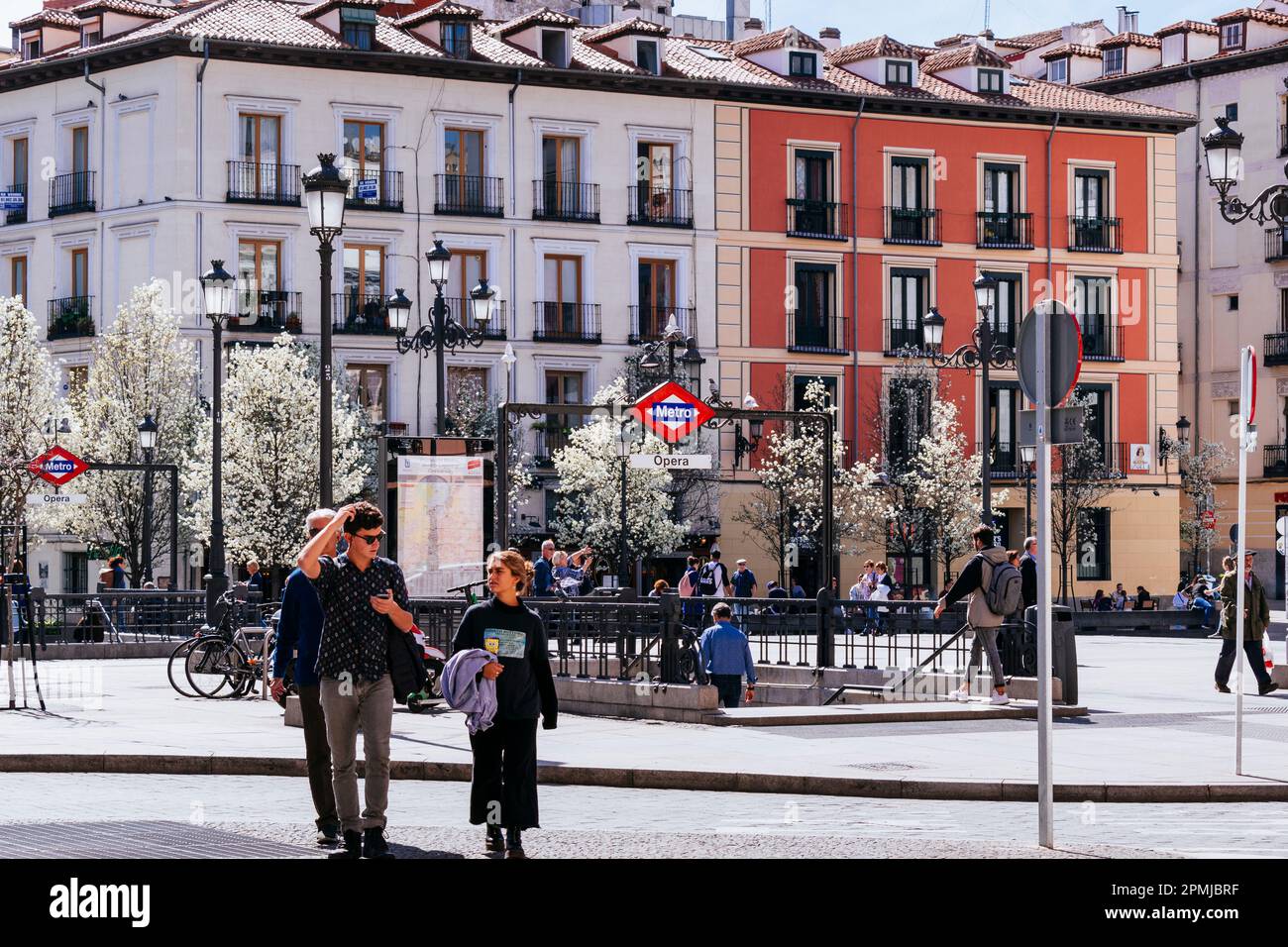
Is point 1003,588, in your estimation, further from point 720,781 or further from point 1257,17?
point 1257,17

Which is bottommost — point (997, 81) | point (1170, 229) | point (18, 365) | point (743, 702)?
point (743, 702)

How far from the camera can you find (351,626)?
11023mm

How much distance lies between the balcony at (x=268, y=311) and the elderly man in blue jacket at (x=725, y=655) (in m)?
32.1

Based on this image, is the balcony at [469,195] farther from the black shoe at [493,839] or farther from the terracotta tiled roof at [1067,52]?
the black shoe at [493,839]

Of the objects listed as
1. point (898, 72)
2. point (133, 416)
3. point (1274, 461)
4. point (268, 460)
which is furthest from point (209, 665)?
point (1274, 461)

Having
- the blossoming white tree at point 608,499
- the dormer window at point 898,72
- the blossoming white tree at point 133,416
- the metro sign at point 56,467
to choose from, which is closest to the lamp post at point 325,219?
the metro sign at point 56,467

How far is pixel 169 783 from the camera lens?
1515 cm

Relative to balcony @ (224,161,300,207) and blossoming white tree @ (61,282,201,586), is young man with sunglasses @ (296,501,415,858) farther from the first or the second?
balcony @ (224,161,300,207)

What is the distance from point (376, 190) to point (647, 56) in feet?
30.0

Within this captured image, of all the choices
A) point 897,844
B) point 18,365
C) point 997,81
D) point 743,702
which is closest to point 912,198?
point 997,81

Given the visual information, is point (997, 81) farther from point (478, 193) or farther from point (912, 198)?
point (478, 193)

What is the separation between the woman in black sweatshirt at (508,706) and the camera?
1105 cm

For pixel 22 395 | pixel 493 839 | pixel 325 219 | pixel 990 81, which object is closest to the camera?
pixel 493 839
